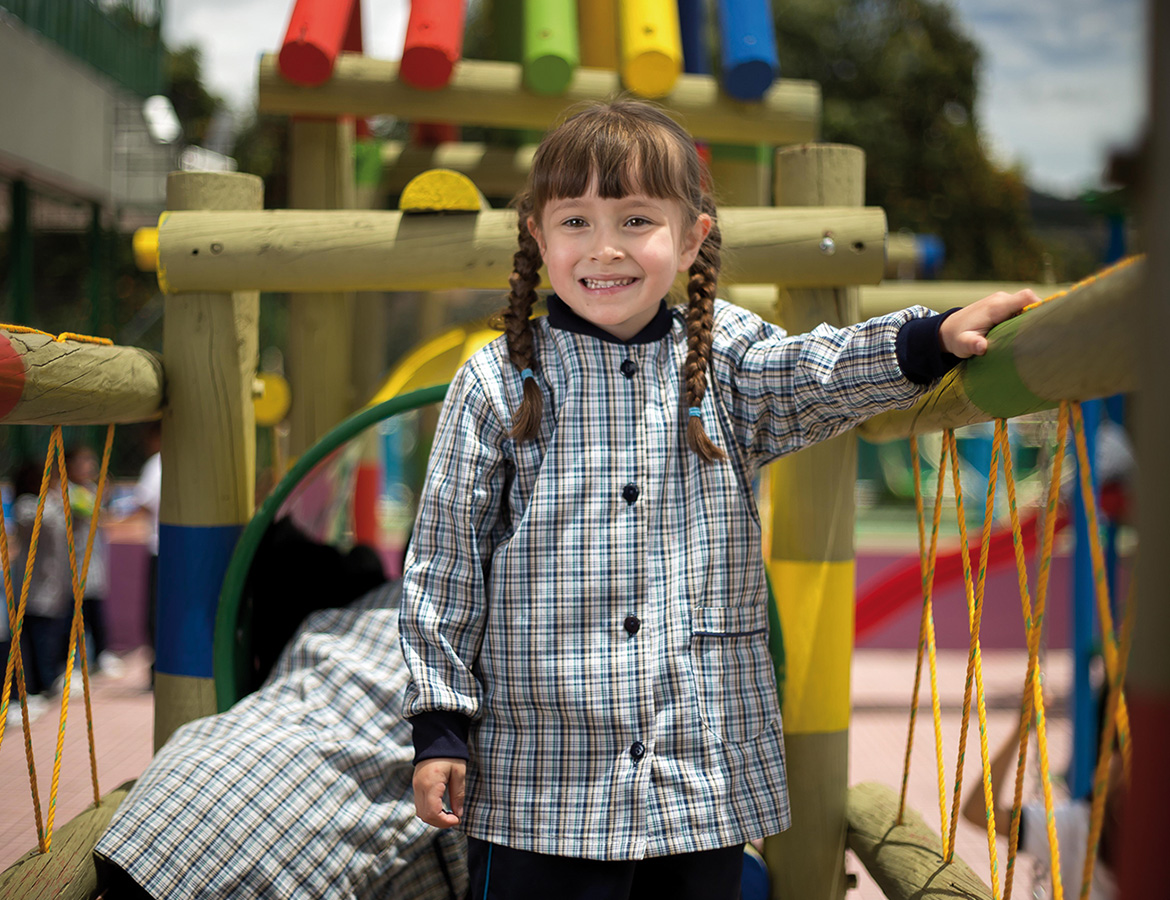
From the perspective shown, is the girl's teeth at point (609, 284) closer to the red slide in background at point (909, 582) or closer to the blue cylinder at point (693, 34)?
the blue cylinder at point (693, 34)

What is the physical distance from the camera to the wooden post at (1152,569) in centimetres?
48

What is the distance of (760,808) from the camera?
4.72 feet

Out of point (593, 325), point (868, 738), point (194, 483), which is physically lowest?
point (868, 738)

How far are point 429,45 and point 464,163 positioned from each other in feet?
3.68

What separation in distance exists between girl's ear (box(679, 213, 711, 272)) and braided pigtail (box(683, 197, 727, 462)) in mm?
28

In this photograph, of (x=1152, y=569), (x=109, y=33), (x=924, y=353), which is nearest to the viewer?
(x=1152, y=569)

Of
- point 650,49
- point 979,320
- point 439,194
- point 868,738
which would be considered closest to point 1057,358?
point 979,320

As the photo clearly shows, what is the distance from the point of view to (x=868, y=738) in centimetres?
465

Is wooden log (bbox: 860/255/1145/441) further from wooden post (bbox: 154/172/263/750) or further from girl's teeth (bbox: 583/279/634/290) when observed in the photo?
wooden post (bbox: 154/172/263/750)

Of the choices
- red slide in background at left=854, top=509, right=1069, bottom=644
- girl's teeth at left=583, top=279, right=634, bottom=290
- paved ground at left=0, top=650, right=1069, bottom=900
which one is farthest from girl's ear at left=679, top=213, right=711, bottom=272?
red slide in background at left=854, top=509, right=1069, bottom=644

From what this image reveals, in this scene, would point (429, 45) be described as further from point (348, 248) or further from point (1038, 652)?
point (1038, 652)

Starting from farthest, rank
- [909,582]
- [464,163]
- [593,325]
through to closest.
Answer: [909,582], [464,163], [593,325]

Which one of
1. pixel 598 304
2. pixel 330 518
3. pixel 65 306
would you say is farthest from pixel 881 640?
pixel 65 306

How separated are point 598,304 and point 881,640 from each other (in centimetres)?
587
